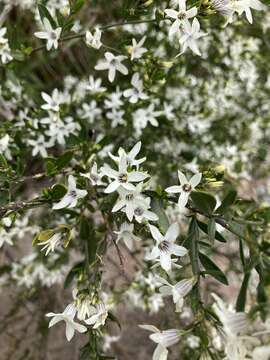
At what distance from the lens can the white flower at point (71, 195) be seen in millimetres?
1006

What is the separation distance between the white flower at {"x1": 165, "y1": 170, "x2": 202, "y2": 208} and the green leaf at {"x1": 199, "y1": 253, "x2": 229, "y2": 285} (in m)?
0.14

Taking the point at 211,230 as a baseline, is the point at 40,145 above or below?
below

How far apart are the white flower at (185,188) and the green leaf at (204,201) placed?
0.03 meters

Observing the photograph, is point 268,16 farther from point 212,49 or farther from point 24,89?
point 24,89

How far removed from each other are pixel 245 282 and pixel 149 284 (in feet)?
2.28

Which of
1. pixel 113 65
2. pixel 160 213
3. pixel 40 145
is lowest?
pixel 40 145

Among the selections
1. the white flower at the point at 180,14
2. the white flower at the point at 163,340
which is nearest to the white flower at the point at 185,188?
the white flower at the point at 163,340

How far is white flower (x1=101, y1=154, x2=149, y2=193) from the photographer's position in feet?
3.11

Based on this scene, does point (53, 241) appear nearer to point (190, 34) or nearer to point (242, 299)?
point (242, 299)

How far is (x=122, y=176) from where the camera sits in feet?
3.19

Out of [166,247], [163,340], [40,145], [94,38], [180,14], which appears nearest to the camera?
[163,340]

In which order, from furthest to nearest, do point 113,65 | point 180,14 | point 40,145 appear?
point 40,145 < point 113,65 < point 180,14

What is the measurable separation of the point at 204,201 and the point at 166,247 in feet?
0.41

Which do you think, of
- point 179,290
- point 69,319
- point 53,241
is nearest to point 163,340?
point 179,290
